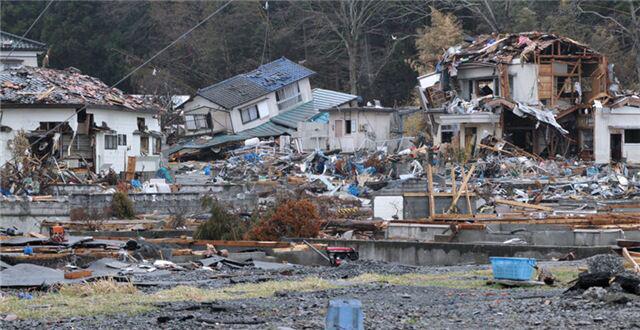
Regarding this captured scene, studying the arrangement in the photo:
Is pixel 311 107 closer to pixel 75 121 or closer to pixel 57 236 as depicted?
pixel 75 121

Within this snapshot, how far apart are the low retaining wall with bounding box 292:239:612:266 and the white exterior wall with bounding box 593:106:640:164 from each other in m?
24.0

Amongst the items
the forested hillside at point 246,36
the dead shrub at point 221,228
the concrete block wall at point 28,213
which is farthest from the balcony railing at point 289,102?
the dead shrub at point 221,228

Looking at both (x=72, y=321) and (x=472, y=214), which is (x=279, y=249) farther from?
(x=72, y=321)

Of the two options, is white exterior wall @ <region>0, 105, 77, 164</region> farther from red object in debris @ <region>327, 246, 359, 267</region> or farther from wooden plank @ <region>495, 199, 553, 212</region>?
red object in debris @ <region>327, 246, 359, 267</region>

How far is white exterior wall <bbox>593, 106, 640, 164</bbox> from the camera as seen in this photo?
44625mm

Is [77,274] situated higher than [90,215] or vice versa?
[90,215]

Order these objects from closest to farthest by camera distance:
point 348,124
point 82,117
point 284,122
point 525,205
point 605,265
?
point 605,265, point 525,205, point 82,117, point 348,124, point 284,122

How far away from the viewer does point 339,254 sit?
858 inches

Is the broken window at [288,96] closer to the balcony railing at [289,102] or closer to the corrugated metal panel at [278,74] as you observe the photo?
the balcony railing at [289,102]

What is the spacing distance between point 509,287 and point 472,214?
36.5ft

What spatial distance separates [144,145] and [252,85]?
39.0ft

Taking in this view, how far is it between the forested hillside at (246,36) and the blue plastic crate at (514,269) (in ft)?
147

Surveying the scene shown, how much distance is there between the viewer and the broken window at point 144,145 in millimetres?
45547

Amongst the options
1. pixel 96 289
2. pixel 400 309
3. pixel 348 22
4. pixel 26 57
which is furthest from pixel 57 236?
pixel 348 22
